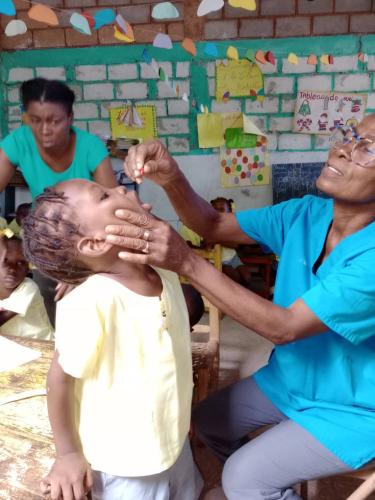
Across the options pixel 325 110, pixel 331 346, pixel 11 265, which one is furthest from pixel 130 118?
pixel 331 346

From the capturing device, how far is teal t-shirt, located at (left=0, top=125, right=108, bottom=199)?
94.4 inches

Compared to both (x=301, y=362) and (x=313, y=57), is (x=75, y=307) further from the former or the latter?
(x=313, y=57)

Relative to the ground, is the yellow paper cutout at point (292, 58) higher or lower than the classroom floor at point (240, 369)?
higher

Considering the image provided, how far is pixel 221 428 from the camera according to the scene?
1.61 metres

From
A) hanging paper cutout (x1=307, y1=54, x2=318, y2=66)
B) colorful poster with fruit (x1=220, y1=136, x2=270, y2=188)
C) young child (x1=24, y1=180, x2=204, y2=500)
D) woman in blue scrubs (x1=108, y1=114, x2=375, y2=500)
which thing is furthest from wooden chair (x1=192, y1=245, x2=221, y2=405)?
hanging paper cutout (x1=307, y1=54, x2=318, y2=66)

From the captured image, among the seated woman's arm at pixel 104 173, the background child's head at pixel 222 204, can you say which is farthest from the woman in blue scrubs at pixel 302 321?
the background child's head at pixel 222 204

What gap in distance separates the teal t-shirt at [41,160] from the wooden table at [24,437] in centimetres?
120

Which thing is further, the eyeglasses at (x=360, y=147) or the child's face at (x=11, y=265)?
the child's face at (x=11, y=265)

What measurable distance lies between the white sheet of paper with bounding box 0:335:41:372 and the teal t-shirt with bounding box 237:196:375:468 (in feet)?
2.53

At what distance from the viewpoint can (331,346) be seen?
4.45 feet

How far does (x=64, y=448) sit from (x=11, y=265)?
1.39 meters

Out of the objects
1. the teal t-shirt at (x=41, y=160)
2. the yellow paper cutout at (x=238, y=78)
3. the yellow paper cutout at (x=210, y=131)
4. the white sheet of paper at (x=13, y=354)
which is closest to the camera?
the white sheet of paper at (x=13, y=354)

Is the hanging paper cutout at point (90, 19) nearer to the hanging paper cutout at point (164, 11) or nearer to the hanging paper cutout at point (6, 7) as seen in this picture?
the hanging paper cutout at point (164, 11)

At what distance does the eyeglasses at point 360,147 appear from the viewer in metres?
1.27
